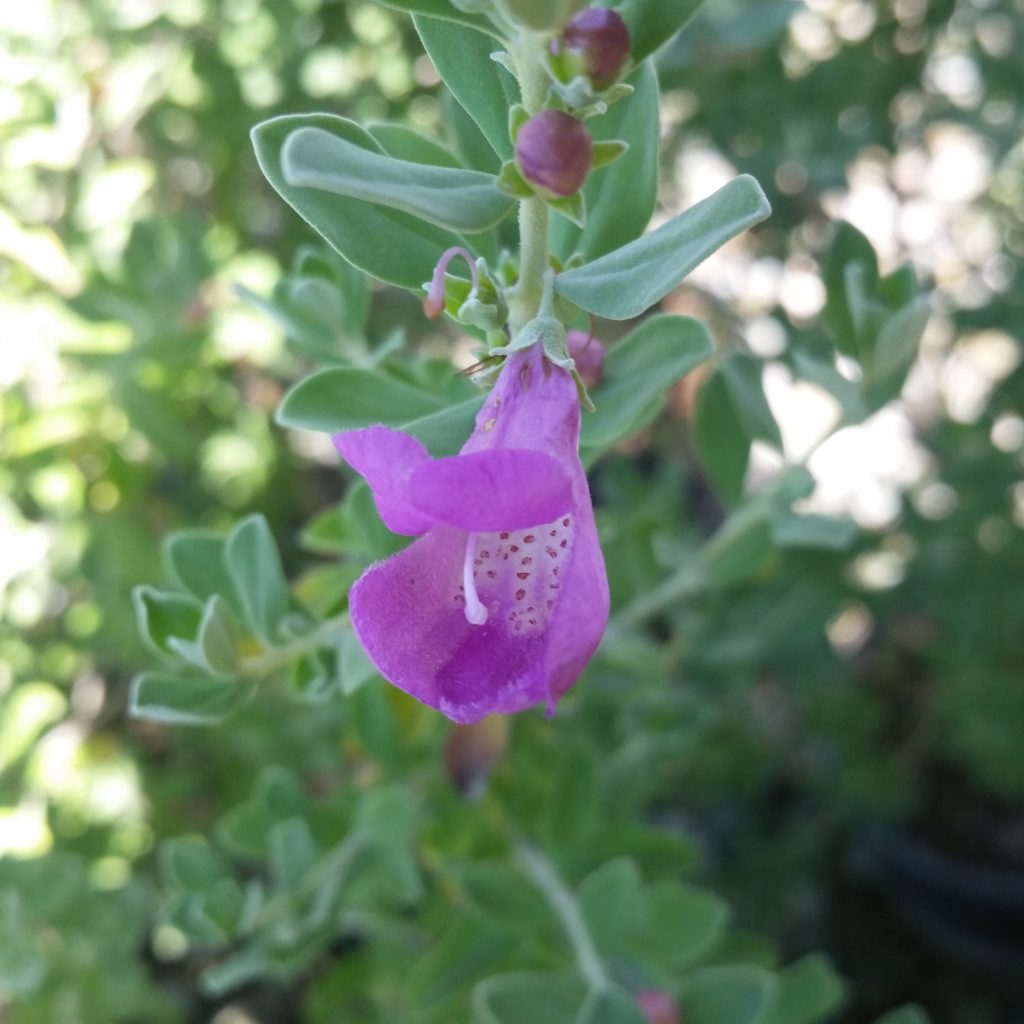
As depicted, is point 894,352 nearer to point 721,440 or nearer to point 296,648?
point 721,440

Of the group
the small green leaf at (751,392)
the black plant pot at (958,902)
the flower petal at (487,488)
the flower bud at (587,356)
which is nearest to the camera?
the flower petal at (487,488)

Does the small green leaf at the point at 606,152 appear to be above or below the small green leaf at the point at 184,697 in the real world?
above

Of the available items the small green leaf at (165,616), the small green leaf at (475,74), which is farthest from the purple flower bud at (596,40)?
the small green leaf at (165,616)

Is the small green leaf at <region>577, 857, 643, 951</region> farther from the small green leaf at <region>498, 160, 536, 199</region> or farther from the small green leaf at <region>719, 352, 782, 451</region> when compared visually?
the small green leaf at <region>498, 160, 536, 199</region>

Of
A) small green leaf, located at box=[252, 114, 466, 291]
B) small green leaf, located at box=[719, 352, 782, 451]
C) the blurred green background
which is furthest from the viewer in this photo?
the blurred green background

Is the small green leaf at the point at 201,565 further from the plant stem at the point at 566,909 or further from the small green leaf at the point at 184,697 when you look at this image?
the plant stem at the point at 566,909

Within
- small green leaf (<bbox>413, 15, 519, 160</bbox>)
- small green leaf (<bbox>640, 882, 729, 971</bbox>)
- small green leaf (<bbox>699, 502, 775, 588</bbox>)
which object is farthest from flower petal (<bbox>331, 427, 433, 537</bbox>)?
small green leaf (<bbox>640, 882, 729, 971</bbox>)
